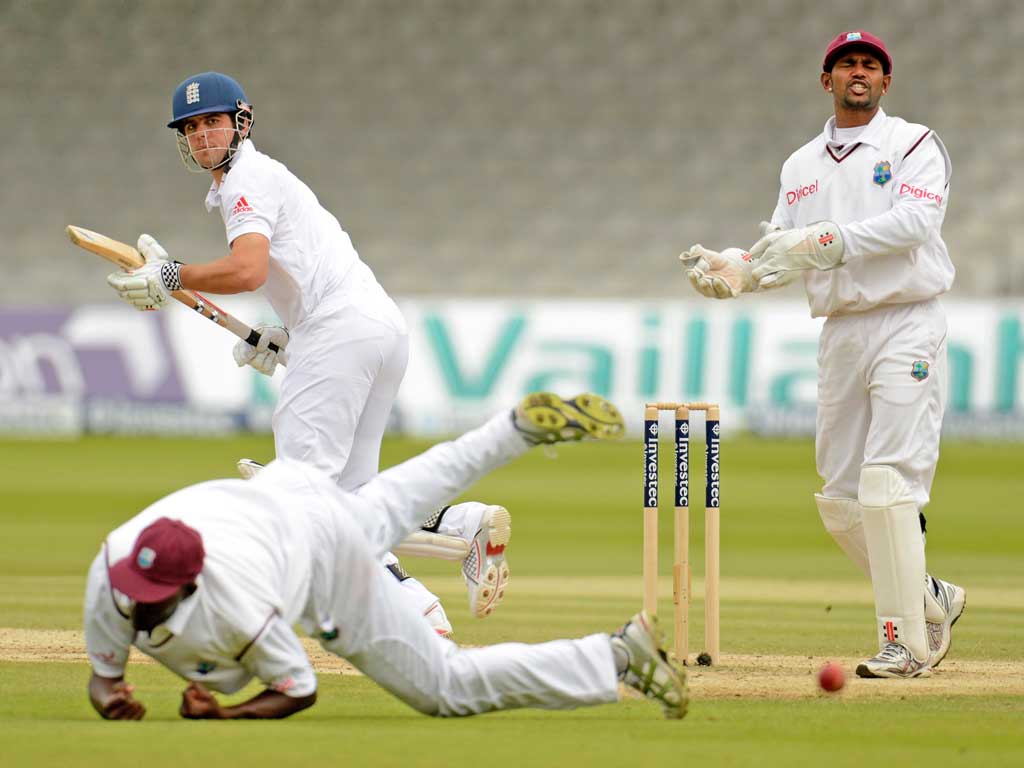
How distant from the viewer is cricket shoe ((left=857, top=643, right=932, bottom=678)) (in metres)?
4.77

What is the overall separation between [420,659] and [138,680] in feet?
4.09

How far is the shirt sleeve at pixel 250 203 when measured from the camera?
4809 mm

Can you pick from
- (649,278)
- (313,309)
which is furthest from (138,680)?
(649,278)

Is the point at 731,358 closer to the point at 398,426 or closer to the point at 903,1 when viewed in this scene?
the point at 398,426

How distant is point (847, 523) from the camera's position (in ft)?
16.9

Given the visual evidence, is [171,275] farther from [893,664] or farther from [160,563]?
[893,664]

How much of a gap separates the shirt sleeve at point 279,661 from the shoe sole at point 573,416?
737 mm

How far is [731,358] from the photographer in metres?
15.0

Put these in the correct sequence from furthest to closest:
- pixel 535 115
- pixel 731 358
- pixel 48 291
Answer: pixel 535 115 < pixel 48 291 < pixel 731 358

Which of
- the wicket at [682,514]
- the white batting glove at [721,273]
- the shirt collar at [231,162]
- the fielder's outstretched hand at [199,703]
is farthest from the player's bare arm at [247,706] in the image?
the white batting glove at [721,273]

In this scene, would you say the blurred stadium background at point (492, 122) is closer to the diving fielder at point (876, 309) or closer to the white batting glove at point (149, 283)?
Result: the diving fielder at point (876, 309)

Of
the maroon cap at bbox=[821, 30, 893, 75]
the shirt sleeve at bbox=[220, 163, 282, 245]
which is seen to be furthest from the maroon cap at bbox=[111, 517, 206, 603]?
the maroon cap at bbox=[821, 30, 893, 75]

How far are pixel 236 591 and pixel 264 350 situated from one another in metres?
2.03

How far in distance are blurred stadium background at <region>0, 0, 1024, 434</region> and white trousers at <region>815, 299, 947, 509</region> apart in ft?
42.7
